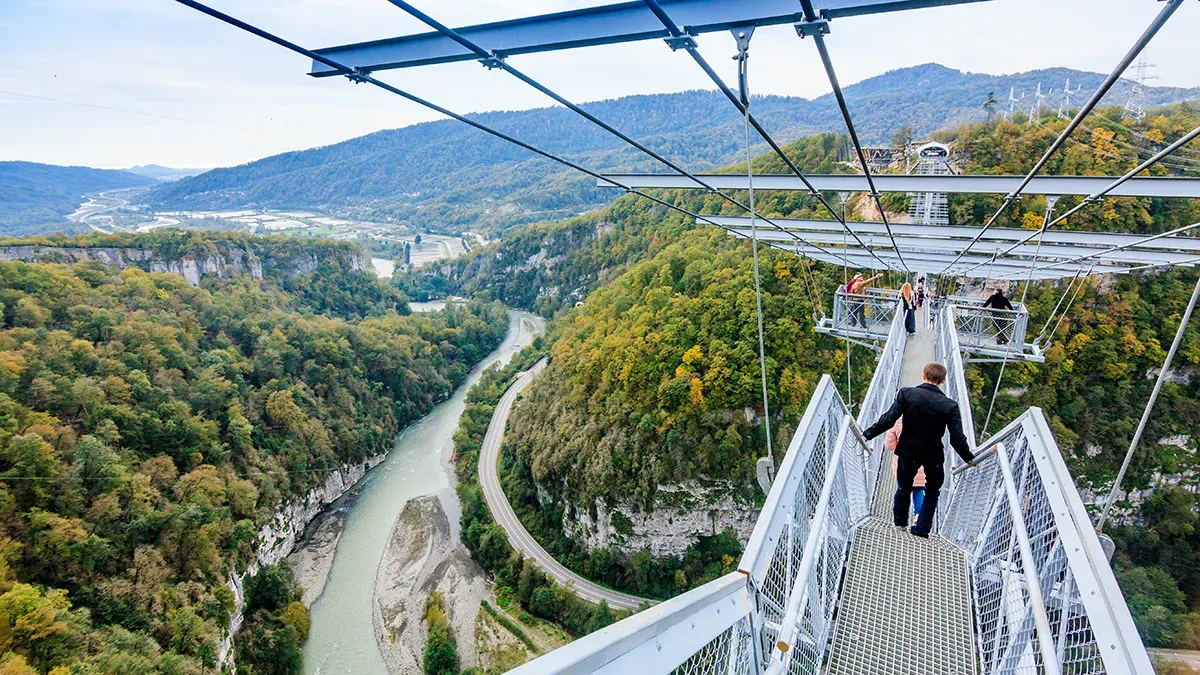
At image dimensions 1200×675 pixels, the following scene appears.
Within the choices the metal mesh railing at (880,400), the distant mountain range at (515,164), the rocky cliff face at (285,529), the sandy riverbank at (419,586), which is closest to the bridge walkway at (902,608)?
the metal mesh railing at (880,400)

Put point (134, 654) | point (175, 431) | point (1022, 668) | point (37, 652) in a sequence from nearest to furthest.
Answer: point (1022, 668), point (37, 652), point (134, 654), point (175, 431)

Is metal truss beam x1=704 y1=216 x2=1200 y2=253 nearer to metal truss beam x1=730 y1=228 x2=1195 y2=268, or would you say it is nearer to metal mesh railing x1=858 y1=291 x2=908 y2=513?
metal truss beam x1=730 y1=228 x2=1195 y2=268

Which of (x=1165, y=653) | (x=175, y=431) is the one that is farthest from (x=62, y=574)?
(x=1165, y=653)

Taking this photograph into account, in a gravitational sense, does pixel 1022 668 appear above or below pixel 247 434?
above

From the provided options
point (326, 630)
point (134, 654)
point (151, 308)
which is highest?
point (151, 308)

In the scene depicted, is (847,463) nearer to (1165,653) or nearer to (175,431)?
(1165,653)

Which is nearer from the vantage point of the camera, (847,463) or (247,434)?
(847,463)

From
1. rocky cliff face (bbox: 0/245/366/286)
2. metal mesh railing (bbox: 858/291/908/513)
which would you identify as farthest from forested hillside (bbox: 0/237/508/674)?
metal mesh railing (bbox: 858/291/908/513)

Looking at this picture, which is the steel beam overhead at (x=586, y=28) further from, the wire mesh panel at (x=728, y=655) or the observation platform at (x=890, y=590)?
the wire mesh panel at (x=728, y=655)
